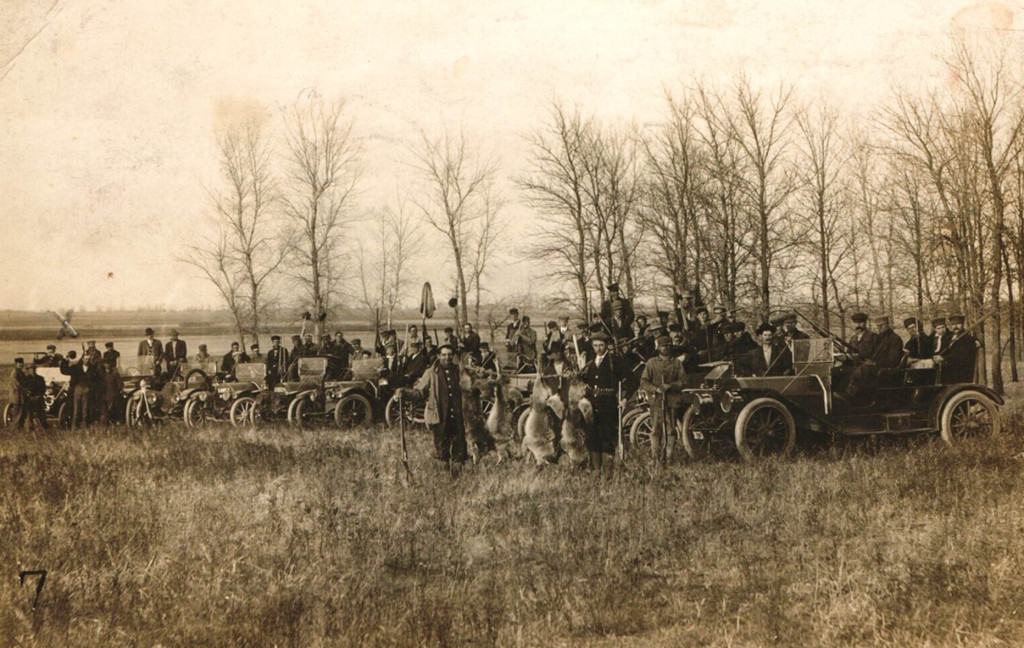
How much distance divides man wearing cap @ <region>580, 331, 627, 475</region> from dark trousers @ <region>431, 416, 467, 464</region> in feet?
4.68

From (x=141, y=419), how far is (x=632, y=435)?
8603 mm

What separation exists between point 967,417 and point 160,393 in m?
11.8

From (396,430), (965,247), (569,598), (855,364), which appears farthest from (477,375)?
(965,247)

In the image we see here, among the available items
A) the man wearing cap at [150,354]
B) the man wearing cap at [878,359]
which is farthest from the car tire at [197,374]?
the man wearing cap at [878,359]

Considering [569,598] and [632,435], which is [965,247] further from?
[569,598]

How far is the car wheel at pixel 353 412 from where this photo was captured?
11602 mm

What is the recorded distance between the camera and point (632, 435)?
882 centimetres

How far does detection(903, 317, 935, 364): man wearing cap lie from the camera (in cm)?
930

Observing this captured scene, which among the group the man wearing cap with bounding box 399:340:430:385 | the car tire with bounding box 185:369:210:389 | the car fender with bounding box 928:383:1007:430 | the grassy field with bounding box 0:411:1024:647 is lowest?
the grassy field with bounding box 0:411:1024:647

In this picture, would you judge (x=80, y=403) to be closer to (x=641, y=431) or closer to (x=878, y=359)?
(x=641, y=431)

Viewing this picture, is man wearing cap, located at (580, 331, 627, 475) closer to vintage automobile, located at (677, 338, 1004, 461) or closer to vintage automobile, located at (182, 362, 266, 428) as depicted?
vintage automobile, located at (677, 338, 1004, 461)

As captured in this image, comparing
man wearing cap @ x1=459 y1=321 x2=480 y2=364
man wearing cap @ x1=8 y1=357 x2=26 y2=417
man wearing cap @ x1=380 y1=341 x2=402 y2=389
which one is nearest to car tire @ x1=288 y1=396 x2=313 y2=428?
man wearing cap @ x1=380 y1=341 x2=402 y2=389

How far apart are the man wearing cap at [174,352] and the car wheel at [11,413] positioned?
A: 2306 millimetres

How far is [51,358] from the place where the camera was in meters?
12.8
